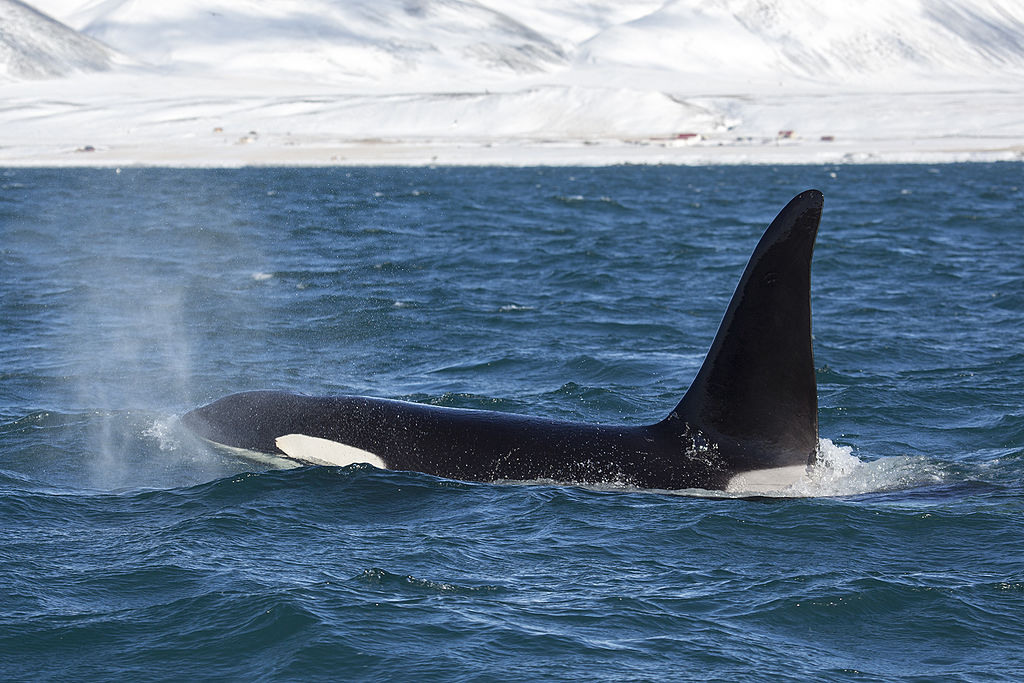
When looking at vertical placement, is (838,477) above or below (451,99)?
below

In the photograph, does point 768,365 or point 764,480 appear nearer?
point 768,365

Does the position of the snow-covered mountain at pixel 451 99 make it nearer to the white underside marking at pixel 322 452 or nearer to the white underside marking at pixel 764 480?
the white underside marking at pixel 322 452

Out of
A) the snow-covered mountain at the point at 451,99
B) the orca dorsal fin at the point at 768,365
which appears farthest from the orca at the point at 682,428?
the snow-covered mountain at the point at 451,99

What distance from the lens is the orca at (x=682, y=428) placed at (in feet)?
25.9

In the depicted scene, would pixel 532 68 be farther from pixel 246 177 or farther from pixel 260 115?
pixel 246 177

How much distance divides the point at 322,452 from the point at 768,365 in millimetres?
3396

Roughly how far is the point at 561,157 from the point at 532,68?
352ft

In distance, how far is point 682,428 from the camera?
28.1 feet

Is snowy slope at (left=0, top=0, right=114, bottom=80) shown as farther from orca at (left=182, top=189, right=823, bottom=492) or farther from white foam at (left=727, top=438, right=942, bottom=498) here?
white foam at (left=727, top=438, right=942, bottom=498)

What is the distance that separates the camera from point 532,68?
626 ft

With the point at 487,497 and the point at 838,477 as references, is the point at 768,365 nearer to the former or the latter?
the point at 838,477

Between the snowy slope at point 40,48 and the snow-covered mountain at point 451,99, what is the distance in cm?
35

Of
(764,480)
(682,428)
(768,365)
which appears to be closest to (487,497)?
(682,428)

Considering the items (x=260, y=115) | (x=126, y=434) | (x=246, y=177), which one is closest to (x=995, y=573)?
(x=126, y=434)
